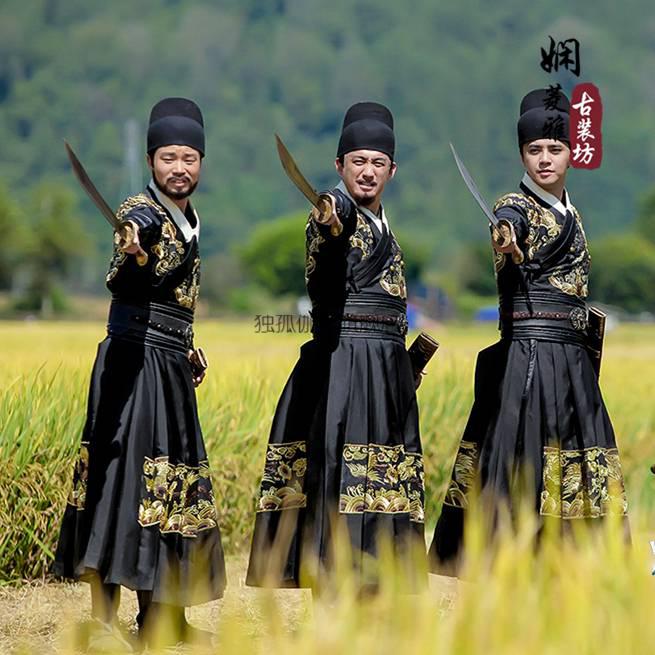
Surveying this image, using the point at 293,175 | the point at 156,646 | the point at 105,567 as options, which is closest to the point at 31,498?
the point at 105,567

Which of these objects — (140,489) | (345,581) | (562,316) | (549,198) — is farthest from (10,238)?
(345,581)

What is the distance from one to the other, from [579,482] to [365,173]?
152 centimetres

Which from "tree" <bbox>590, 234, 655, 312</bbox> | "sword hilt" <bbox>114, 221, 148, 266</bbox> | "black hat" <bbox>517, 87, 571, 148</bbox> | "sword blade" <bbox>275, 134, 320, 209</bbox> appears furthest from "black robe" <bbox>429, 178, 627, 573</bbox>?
"tree" <bbox>590, 234, 655, 312</bbox>

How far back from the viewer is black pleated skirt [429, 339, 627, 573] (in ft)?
18.3

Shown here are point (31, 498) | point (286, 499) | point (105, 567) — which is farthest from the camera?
point (31, 498)

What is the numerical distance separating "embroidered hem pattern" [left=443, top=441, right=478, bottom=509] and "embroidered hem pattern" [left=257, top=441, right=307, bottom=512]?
2.44ft

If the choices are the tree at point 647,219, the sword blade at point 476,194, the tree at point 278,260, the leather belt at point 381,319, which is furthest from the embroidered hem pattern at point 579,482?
the tree at point 647,219

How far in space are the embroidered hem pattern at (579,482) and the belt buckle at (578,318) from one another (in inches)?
19.9

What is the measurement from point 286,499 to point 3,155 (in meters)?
183

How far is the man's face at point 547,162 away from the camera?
225 inches

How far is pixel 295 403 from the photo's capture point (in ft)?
18.2

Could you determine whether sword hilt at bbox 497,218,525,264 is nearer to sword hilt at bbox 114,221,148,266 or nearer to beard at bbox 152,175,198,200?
beard at bbox 152,175,198,200

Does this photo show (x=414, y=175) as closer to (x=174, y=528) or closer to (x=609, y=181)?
(x=609, y=181)

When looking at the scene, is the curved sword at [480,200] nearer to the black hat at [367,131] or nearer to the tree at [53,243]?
the black hat at [367,131]
